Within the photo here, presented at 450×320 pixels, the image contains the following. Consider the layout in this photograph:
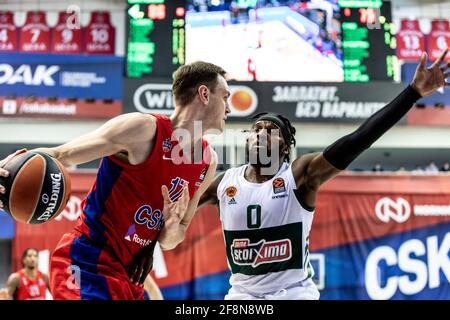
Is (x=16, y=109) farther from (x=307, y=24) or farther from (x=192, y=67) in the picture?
(x=192, y=67)

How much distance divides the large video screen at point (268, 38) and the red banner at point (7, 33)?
609 centimetres

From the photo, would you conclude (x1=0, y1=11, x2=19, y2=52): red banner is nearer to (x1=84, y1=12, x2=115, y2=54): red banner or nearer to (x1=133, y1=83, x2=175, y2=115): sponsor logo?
(x1=84, y1=12, x2=115, y2=54): red banner

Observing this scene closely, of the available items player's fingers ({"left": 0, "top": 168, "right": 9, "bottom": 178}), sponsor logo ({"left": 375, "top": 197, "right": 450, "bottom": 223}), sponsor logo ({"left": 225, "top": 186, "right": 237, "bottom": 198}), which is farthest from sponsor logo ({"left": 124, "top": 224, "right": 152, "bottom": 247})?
sponsor logo ({"left": 375, "top": 197, "right": 450, "bottom": 223})

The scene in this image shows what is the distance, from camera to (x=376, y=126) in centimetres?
289

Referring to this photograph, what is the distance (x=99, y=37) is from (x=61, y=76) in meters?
2.34

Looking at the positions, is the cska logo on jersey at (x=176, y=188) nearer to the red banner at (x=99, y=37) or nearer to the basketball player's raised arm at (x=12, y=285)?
the basketball player's raised arm at (x=12, y=285)

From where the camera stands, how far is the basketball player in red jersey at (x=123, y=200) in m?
2.42

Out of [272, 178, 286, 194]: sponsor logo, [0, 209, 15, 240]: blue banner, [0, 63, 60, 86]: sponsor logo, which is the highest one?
[0, 63, 60, 86]: sponsor logo

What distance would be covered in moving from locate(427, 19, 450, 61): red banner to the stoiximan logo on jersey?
39.2ft

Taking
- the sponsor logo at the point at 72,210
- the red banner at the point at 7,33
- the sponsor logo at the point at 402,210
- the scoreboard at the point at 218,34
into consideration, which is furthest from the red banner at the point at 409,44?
the red banner at the point at 7,33

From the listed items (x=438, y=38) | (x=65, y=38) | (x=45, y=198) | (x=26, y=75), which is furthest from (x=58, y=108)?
(x=45, y=198)

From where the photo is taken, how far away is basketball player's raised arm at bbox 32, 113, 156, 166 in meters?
2.39

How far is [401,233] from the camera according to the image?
8.70m

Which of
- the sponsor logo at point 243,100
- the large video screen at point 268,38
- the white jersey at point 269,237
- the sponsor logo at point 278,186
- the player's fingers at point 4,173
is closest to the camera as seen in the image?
the player's fingers at point 4,173
